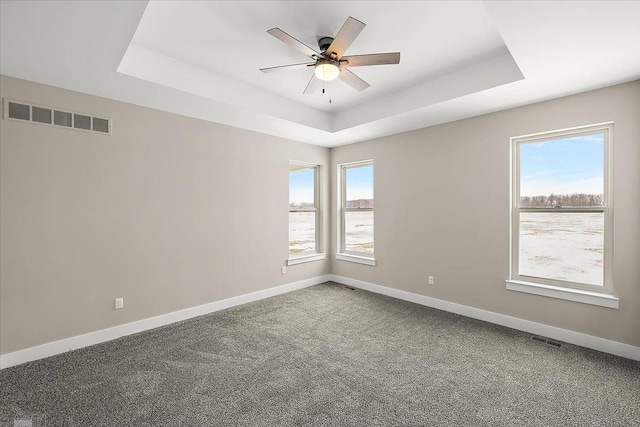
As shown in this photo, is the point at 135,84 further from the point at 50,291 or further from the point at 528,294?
the point at 528,294

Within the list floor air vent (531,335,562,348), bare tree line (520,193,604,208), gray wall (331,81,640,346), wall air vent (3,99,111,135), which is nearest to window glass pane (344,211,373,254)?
gray wall (331,81,640,346)

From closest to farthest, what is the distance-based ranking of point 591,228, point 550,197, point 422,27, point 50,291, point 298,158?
point 422,27, point 50,291, point 591,228, point 550,197, point 298,158

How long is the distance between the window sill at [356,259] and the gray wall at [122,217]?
1.45 m

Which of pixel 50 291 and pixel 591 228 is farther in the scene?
pixel 591 228

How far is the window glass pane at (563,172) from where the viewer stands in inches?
115

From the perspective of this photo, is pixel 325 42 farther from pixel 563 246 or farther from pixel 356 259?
pixel 356 259

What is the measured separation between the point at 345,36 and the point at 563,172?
2737 mm

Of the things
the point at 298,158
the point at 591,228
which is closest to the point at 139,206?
the point at 298,158

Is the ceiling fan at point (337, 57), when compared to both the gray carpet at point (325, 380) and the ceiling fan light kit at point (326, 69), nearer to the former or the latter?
the ceiling fan light kit at point (326, 69)

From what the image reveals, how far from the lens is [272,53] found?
2.81 m

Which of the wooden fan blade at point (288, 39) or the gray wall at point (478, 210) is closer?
the wooden fan blade at point (288, 39)

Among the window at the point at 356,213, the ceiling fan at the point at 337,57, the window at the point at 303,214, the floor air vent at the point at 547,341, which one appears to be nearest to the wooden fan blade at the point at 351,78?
the ceiling fan at the point at 337,57

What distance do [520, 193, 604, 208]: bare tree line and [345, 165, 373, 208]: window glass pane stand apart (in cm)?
225

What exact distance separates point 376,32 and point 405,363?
2898 mm
